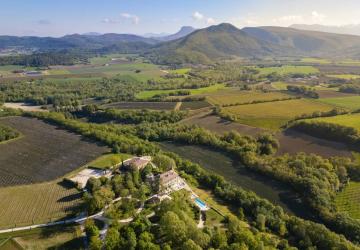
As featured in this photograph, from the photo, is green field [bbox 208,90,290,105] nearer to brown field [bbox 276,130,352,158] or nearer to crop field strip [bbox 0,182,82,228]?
brown field [bbox 276,130,352,158]

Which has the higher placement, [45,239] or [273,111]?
[273,111]

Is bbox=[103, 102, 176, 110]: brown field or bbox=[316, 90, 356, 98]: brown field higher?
bbox=[316, 90, 356, 98]: brown field

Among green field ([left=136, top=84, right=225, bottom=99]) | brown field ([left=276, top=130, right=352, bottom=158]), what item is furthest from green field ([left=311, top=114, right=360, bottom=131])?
green field ([left=136, top=84, right=225, bottom=99])

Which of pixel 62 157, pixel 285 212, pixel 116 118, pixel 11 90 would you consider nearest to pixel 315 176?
pixel 285 212

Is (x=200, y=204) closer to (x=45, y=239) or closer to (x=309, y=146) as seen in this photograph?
(x=45, y=239)

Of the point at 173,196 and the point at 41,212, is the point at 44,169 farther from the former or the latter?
the point at 173,196

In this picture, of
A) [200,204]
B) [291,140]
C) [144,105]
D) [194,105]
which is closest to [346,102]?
[291,140]
